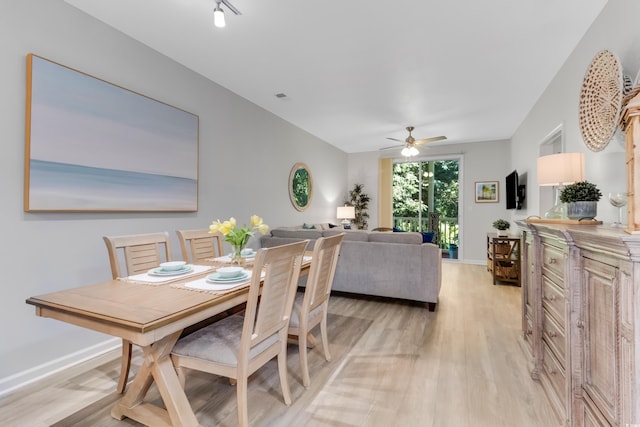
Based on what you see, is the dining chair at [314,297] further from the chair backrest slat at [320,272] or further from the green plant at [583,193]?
the green plant at [583,193]

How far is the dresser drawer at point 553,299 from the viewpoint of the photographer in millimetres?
1617

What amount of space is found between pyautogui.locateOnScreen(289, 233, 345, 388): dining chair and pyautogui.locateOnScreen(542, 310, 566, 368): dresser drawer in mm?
1382

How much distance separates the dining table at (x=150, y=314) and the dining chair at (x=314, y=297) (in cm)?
44

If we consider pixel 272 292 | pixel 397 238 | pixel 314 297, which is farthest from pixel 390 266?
pixel 272 292

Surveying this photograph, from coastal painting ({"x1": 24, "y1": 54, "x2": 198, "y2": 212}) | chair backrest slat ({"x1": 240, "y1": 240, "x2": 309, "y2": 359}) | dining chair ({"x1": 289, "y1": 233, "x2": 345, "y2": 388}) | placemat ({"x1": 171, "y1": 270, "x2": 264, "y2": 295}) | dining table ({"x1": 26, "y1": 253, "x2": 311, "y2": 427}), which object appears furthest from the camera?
coastal painting ({"x1": 24, "y1": 54, "x2": 198, "y2": 212})

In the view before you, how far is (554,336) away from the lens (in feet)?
5.82

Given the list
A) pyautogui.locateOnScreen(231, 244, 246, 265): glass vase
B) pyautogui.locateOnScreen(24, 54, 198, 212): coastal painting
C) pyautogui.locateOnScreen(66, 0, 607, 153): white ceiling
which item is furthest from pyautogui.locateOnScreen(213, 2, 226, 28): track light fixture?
pyautogui.locateOnScreen(231, 244, 246, 265): glass vase

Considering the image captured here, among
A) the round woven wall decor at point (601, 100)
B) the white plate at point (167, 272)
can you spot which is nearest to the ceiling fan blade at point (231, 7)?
the white plate at point (167, 272)

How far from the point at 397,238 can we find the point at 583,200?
1884 millimetres

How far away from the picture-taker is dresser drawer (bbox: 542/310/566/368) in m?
1.62

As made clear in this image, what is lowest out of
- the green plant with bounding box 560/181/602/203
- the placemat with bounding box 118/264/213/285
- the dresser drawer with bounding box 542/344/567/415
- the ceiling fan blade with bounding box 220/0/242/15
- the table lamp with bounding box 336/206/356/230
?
the dresser drawer with bounding box 542/344/567/415

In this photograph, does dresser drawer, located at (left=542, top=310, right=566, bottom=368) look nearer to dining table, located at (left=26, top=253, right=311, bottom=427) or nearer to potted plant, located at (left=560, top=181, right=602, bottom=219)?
potted plant, located at (left=560, top=181, right=602, bottom=219)

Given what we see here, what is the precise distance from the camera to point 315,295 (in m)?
2.10

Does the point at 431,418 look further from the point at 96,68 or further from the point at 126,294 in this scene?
the point at 96,68
